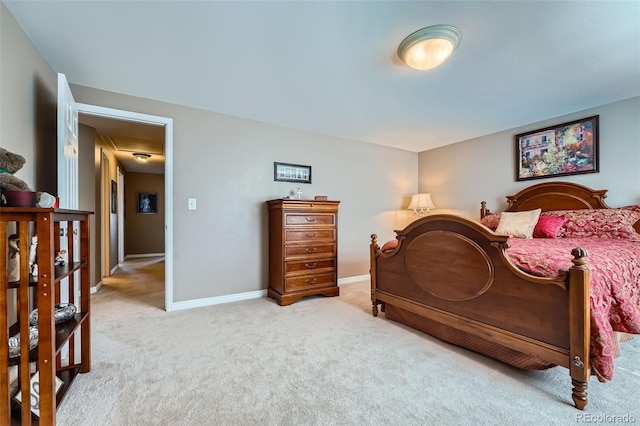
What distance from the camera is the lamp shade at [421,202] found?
4186mm

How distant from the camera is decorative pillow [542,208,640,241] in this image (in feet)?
7.97

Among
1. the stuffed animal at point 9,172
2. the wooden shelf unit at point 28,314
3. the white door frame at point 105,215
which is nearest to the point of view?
the wooden shelf unit at point 28,314

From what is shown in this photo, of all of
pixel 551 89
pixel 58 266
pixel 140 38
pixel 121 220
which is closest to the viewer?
pixel 58 266

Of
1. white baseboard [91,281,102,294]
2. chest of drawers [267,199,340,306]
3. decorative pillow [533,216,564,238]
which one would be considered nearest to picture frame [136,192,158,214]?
white baseboard [91,281,102,294]

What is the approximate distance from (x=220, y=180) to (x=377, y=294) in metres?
2.07

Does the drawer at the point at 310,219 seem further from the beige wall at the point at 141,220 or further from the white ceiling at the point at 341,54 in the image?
the beige wall at the point at 141,220

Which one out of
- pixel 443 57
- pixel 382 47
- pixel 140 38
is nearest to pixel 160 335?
pixel 140 38

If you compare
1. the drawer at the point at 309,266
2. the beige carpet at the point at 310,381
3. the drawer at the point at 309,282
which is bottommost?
the beige carpet at the point at 310,381

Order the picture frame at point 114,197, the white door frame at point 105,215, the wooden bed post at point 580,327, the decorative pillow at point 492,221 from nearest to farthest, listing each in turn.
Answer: the wooden bed post at point 580,327, the decorative pillow at point 492,221, the white door frame at point 105,215, the picture frame at point 114,197

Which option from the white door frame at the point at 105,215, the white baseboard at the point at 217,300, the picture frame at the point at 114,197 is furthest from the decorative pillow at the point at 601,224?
the picture frame at the point at 114,197

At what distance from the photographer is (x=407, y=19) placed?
163 cm

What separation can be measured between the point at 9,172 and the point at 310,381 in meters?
1.84

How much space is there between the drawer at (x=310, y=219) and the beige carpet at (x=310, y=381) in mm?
1071

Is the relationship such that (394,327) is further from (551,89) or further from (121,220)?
(121,220)
